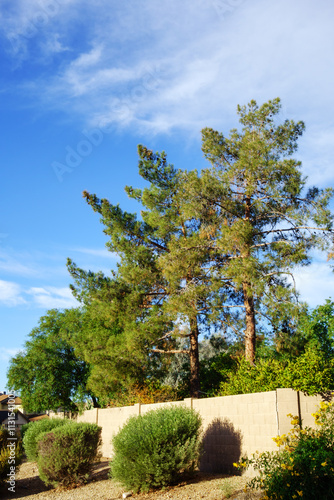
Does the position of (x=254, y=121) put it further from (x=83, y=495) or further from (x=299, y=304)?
(x=83, y=495)

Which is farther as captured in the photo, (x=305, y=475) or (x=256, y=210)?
(x=256, y=210)

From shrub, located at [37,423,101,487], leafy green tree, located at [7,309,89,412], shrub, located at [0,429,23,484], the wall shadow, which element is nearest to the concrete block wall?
the wall shadow

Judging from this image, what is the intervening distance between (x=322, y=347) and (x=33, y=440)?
38.5ft

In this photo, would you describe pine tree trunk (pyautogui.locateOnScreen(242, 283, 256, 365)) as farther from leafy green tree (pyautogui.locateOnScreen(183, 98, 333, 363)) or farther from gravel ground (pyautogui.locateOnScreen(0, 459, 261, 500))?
gravel ground (pyautogui.locateOnScreen(0, 459, 261, 500))

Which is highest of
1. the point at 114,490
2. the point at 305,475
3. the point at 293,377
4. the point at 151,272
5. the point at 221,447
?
the point at 151,272

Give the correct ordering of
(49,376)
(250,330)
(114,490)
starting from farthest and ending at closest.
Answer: (49,376), (250,330), (114,490)

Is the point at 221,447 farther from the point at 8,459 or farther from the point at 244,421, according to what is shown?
the point at 8,459

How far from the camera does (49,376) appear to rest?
3316 centimetres

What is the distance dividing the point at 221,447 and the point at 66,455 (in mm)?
4432

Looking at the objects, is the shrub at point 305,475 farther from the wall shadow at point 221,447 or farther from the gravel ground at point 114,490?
the wall shadow at point 221,447

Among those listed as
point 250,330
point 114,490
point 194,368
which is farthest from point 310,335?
point 114,490

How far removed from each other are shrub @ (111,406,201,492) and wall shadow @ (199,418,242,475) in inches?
40.5

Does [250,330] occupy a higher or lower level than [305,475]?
higher

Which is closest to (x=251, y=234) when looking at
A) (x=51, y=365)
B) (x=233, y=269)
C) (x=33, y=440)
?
(x=233, y=269)
